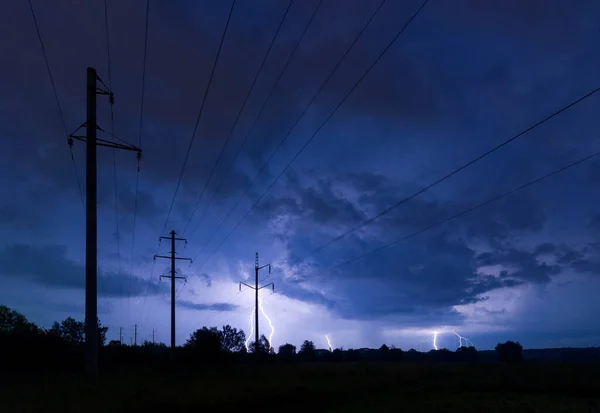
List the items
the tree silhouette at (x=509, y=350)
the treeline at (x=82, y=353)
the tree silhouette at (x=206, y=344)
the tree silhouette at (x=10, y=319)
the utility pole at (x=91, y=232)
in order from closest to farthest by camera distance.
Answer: the utility pole at (x=91, y=232)
the treeline at (x=82, y=353)
the tree silhouette at (x=206, y=344)
the tree silhouette at (x=10, y=319)
the tree silhouette at (x=509, y=350)

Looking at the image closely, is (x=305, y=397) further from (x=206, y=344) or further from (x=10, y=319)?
(x=10, y=319)

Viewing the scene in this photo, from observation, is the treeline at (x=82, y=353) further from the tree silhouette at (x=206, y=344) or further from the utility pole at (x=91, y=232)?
the utility pole at (x=91, y=232)

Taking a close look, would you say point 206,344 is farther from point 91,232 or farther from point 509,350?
point 509,350

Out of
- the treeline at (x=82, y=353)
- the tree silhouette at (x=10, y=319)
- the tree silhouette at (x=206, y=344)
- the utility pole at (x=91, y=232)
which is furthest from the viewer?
the tree silhouette at (x=10, y=319)

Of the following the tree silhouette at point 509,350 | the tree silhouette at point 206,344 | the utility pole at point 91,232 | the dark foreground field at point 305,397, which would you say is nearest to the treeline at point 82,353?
the tree silhouette at point 206,344

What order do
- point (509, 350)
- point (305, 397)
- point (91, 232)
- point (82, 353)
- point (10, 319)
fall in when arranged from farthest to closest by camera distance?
point (509, 350)
point (10, 319)
point (82, 353)
point (305, 397)
point (91, 232)

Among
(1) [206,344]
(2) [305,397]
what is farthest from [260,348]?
(2) [305,397]

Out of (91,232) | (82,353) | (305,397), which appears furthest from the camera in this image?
(82,353)

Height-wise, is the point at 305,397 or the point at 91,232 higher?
the point at 91,232

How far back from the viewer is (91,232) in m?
23.8

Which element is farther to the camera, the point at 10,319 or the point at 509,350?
the point at 509,350

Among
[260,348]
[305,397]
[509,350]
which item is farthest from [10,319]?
[509,350]

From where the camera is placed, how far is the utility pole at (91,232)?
22.9 meters

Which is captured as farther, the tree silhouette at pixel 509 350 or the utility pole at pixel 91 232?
the tree silhouette at pixel 509 350
